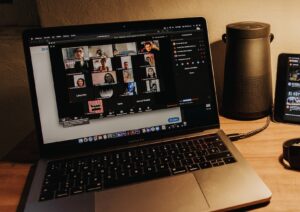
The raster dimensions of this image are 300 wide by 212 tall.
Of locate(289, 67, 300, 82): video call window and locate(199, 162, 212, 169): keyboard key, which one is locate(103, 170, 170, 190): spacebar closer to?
locate(199, 162, 212, 169): keyboard key

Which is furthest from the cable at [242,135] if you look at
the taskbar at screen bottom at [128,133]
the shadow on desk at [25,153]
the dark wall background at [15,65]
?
the dark wall background at [15,65]

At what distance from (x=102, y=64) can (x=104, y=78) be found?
33 mm

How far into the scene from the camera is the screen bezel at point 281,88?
902mm

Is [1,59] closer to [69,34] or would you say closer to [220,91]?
[69,34]

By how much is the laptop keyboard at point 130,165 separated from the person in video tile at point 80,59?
0.69ft

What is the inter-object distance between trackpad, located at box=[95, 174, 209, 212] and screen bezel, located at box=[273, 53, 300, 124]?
0.37 metres

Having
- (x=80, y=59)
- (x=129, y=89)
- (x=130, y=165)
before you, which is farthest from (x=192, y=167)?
(x=80, y=59)

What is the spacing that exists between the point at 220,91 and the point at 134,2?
38 centimetres

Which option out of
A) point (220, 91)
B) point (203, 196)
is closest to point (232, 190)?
point (203, 196)

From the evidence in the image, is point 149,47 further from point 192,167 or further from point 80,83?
point 192,167

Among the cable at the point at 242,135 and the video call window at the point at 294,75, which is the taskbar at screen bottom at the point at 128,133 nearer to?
the cable at the point at 242,135

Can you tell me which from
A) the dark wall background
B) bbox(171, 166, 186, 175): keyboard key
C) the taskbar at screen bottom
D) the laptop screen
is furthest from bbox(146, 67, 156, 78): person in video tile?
the dark wall background

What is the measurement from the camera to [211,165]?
727 mm

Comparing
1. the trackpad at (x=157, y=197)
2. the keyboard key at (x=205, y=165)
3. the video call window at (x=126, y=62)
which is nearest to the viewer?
the trackpad at (x=157, y=197)
